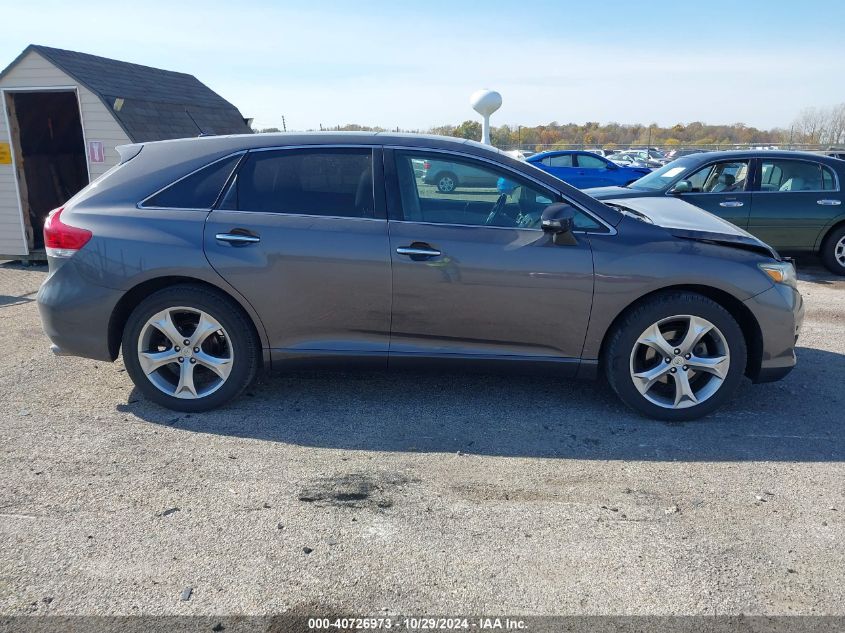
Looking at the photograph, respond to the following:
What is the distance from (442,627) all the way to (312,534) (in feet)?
2.67

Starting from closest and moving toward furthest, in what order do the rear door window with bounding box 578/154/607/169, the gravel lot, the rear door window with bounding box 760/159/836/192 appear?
the gravel lot
the rear door window with bounding box 760/159/836/192
the rear door window with bounding box 578/154/607/169

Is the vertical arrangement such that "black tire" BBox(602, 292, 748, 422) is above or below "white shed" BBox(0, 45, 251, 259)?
below

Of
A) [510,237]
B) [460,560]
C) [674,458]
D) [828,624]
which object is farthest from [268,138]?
[828,624]

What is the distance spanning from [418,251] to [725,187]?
6151 mm

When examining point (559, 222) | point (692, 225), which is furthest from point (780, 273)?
point (559, 222)

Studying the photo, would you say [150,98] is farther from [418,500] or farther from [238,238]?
[418,500]

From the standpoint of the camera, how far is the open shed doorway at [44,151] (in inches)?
376

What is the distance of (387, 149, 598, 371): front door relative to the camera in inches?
158

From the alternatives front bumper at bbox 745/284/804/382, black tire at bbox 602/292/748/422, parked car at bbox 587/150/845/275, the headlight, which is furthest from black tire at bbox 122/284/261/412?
parked car at bbox 587/150/845/275

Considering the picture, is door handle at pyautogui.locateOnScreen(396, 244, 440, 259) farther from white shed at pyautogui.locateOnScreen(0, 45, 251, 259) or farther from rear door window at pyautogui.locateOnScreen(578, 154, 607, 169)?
rear door window at pyautogui.locateOnScreen(578, 154, 607, 169)

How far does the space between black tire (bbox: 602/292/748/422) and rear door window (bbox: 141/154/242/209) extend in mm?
2668

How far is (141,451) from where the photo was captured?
3.78 metres

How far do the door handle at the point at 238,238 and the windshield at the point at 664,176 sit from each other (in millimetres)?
6152

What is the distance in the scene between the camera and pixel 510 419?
13.7ft
